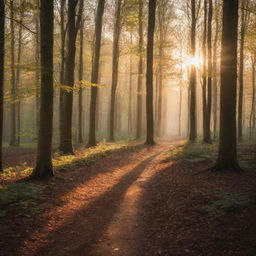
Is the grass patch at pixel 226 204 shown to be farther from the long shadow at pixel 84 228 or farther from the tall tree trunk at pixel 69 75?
the tall tree trunk at pixel 69 75

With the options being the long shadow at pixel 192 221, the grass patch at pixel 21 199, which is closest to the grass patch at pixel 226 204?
the long shadow at pixel 192 221

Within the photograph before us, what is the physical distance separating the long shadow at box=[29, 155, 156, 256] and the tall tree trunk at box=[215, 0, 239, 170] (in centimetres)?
392

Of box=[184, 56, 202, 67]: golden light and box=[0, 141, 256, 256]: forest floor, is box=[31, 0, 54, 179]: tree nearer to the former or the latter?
box=[0, 141, 256, 256]: forest floor

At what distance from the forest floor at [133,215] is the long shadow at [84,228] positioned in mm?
18

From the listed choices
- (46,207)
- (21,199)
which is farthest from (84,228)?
(21,199)

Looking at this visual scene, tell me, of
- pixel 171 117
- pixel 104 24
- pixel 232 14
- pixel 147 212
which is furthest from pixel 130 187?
pixel 171 117

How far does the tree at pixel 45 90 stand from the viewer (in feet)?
28.3

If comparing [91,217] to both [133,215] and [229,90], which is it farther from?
[229,90]

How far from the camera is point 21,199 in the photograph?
6.66 m

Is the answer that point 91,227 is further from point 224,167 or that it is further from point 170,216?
point 224,167

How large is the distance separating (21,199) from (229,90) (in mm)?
7514

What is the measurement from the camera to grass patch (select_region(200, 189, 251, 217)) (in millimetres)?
5551

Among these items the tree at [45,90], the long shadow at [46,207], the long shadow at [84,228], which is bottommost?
the long shadow at [84,228]

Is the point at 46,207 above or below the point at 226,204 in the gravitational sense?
below
